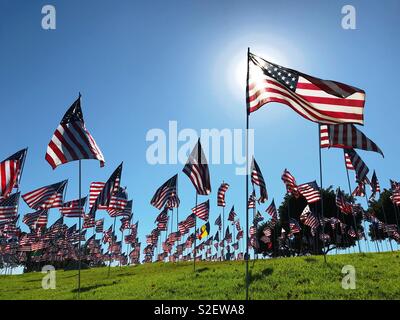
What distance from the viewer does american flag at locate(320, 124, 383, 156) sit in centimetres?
2245

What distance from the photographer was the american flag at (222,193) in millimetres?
40250

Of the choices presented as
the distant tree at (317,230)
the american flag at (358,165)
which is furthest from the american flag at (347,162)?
the distant tree at (317,230)

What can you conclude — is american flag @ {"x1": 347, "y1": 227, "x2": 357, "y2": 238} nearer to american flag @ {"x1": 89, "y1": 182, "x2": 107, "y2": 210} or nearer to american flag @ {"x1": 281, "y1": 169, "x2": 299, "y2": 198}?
american flag @ {"x1": 281, "y1": 169, "x2": 299, "y2": 198}

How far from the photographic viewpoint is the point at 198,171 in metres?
28.2

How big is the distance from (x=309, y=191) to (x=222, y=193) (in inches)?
354

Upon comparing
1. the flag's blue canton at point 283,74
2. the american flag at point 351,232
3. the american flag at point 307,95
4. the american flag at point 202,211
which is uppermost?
the flag's blue canton at point 283,74

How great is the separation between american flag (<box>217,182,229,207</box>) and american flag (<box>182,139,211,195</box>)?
1236 cm

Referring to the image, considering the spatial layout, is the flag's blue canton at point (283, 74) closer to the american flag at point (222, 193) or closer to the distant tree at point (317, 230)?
the american flag at point (222, 193)

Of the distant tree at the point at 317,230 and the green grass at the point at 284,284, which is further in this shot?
the distant tree at the point at 317,230

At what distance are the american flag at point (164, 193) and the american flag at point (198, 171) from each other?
363 inches

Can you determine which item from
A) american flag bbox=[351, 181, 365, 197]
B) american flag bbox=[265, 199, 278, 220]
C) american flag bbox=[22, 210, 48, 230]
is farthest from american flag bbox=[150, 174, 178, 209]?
american flag bbox=[22, 210, 48, 230]
